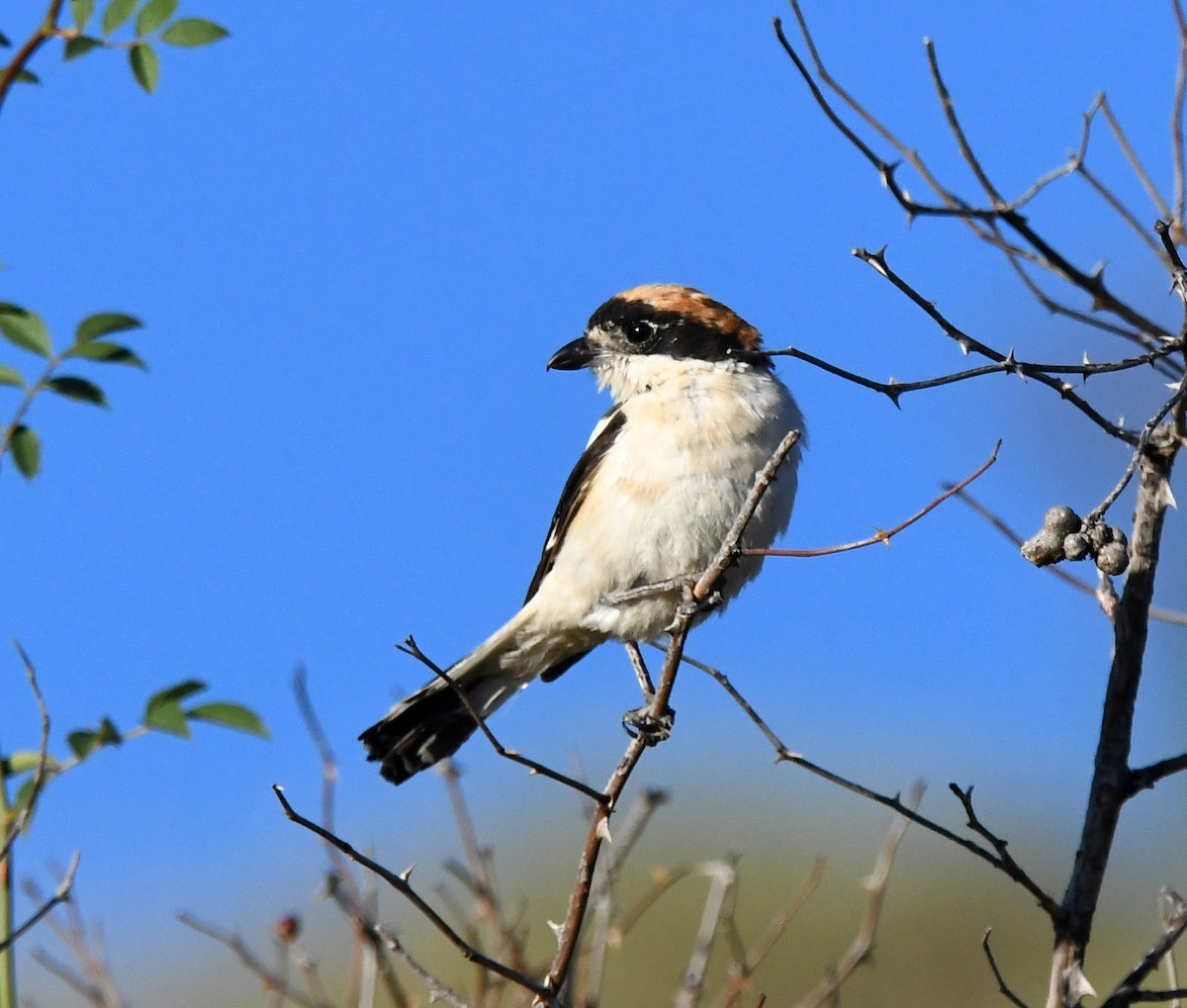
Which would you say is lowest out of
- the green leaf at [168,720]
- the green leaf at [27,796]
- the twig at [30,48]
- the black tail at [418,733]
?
the green leaf at [27,796]

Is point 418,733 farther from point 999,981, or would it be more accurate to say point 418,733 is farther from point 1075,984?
point 1075,984

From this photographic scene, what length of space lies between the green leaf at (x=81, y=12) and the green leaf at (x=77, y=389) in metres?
0.68

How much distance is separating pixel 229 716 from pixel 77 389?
0.77m

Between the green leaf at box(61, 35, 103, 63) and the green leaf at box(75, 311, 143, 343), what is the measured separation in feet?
1.65

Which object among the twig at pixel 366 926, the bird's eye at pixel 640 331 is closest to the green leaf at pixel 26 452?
the twig at pixel 366 926

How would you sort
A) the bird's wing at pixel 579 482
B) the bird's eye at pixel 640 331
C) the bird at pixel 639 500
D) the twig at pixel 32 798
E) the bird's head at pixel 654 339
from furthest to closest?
the bird's eye at pixel 640 331 < the bird's head at pixel 654 339 < the bird's wing at pixel 579 482 < the bird at pixel 639 500 < the twig at pixel 32 798

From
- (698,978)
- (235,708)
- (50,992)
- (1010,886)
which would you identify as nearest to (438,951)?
(50,992)

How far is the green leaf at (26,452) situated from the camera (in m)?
2.67

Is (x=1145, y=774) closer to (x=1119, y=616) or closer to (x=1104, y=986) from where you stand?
(x=1119, y=616)

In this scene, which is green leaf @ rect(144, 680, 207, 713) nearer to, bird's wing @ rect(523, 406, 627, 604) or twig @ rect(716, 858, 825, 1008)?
twig @ rect(716, 858, 825, 1008)

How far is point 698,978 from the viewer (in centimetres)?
317

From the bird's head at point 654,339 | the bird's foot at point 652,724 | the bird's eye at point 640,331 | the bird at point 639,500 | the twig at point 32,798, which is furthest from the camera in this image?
the bird's eye at point 640,331

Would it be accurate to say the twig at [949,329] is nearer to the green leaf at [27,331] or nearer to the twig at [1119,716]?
the twig at [1119,716]

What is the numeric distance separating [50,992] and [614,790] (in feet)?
22.5
